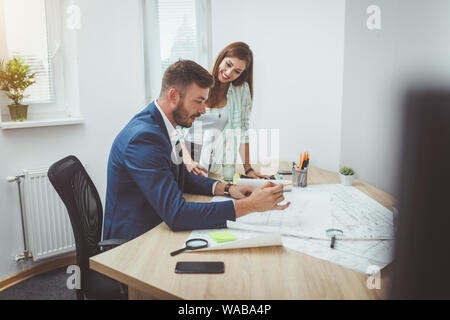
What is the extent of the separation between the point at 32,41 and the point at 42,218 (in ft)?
3.79

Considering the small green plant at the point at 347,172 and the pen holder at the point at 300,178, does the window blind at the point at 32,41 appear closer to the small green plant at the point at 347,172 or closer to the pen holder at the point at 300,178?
the pen holder at the point at 300,178

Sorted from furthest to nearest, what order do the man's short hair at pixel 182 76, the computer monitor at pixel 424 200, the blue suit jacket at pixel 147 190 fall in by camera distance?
the man's short hair at pixel 182 76 → the blue suit jacket at pixel 147 190 → the computer monitor at pixel 424 200

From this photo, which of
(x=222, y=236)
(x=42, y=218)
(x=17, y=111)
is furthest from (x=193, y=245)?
(x=17, y=111)

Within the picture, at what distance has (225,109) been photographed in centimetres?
227

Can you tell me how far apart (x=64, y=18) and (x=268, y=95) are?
4.92 feet

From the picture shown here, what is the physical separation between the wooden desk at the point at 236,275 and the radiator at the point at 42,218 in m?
1.43

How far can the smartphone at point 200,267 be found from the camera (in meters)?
0.95

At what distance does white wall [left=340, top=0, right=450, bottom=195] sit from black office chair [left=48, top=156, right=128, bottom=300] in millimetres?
1052

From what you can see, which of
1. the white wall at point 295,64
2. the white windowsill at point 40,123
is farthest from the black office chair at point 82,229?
the white wall at point 295,64

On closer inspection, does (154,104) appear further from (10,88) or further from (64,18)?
(64,18)

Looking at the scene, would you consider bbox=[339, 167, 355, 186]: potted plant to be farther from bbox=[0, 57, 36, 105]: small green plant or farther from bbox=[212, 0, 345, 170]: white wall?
bbox=[0, 57, 36, 105]: small green plant

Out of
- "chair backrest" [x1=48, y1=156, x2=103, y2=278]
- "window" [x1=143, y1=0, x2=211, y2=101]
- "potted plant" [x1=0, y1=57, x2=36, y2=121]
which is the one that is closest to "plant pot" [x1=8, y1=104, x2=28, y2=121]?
"potted plant" [x1=0, y1=57, x2=36, y2=121]

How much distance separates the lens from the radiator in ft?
7.33

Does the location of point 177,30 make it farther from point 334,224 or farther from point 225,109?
point 334,224
